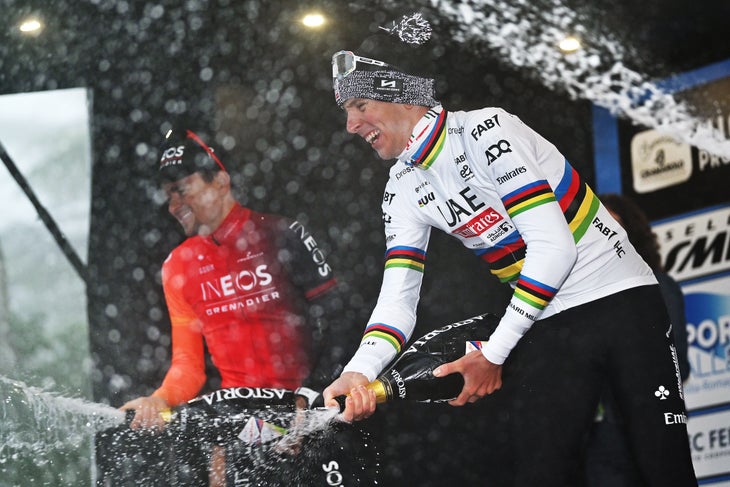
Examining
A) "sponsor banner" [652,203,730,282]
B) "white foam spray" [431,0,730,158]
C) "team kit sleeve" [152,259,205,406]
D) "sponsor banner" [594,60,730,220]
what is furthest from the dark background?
"sponsor banner" [652,203,730,282]

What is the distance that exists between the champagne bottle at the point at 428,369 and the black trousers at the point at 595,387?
102mm

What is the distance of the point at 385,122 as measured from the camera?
5.98ft

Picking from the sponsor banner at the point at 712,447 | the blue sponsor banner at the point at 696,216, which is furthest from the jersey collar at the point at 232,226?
the sponsor banner at the point at 712,447

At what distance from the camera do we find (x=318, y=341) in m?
2.13

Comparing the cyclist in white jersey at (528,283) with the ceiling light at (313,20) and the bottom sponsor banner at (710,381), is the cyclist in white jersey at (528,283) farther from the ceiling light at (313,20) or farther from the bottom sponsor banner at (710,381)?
the bottom sponsor banner at (710,381)

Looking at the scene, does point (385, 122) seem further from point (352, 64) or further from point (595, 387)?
point (595, 387)

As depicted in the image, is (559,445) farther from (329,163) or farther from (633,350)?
(329,163)

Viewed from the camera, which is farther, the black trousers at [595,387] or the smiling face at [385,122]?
the smiling face at [385,122]

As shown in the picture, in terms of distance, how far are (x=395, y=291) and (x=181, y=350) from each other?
21.2 inches

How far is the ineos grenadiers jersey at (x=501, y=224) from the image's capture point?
63.7 inches

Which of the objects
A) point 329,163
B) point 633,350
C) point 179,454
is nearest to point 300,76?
point 329,163

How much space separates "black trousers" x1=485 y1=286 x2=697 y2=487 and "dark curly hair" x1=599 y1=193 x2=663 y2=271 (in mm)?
643

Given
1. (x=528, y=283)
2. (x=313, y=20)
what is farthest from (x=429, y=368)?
(x=313, y=20)

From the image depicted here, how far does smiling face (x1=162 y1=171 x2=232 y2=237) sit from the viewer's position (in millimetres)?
2160
